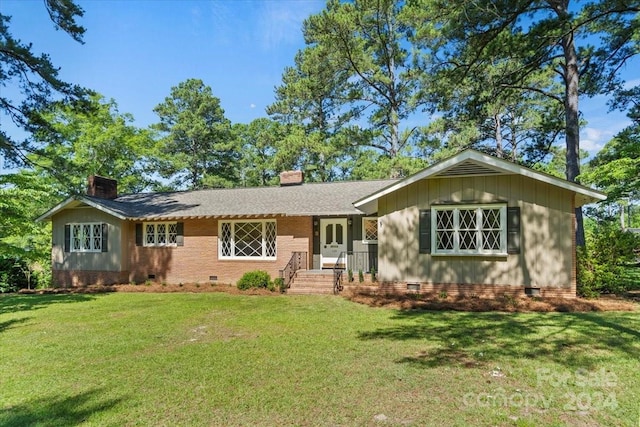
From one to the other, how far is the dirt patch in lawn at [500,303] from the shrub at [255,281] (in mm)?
3813

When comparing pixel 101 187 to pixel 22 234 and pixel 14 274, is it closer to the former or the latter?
pixel 14 274

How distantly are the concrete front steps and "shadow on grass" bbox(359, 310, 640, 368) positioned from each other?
13.4 feet

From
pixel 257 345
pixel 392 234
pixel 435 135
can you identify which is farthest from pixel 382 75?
pixel 257 345

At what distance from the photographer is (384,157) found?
87.6 feet

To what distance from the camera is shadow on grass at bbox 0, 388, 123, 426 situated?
3.77 m

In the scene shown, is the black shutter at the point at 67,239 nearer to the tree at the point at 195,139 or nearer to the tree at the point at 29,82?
the tree at the point at 29,82

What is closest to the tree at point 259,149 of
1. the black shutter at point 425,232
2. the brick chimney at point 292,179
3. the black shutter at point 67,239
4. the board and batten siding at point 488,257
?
the brick chimney at point 292,179

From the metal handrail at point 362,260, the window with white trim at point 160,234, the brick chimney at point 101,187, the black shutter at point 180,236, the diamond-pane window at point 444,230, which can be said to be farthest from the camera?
the brick chimney at point 101,187

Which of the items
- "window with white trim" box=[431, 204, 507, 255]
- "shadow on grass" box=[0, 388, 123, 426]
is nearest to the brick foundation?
"shadow on grass" box=[0, 388, 123, 426]

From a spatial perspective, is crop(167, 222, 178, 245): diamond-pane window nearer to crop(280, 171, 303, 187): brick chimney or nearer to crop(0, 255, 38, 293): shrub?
crop(280, 171, 303, 187): brick chimney

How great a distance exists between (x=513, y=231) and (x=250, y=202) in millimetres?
10856

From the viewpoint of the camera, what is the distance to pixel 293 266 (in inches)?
550

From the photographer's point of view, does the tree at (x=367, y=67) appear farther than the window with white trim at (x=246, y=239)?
Yes

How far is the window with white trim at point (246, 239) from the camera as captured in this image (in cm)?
1512
